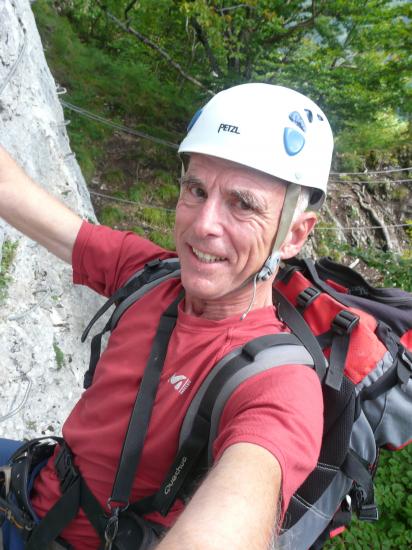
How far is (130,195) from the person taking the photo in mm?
8273

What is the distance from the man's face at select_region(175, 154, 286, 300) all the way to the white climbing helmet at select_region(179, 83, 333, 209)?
0.18 ft

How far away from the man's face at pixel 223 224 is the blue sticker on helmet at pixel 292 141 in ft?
0.48

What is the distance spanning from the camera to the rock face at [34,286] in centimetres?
342

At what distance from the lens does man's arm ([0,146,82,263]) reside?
2.17 meters

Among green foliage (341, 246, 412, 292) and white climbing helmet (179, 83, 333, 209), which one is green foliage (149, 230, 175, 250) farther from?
white climbing helmet (179, 83, 333, 209)

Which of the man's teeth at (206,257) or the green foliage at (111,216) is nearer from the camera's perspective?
the man's teeth at (206,257)

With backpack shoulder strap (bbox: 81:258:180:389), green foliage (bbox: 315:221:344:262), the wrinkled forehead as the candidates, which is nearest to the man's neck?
backpack shoulder strap (bbox: 81:258:180:389)

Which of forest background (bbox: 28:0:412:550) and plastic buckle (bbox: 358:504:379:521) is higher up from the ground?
forest background (bbox: 28:0:412:550)

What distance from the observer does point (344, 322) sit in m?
1.76

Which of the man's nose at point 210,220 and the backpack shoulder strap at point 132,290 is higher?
the man's nose at point 210,220

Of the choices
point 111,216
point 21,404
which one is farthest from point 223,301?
point 111,216

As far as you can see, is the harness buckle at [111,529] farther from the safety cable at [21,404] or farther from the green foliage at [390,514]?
the green foliage at [390,514]

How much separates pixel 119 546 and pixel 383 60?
33.1ft

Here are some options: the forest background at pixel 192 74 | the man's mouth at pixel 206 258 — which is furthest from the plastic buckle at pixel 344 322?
the forest background at pixel 192 74
